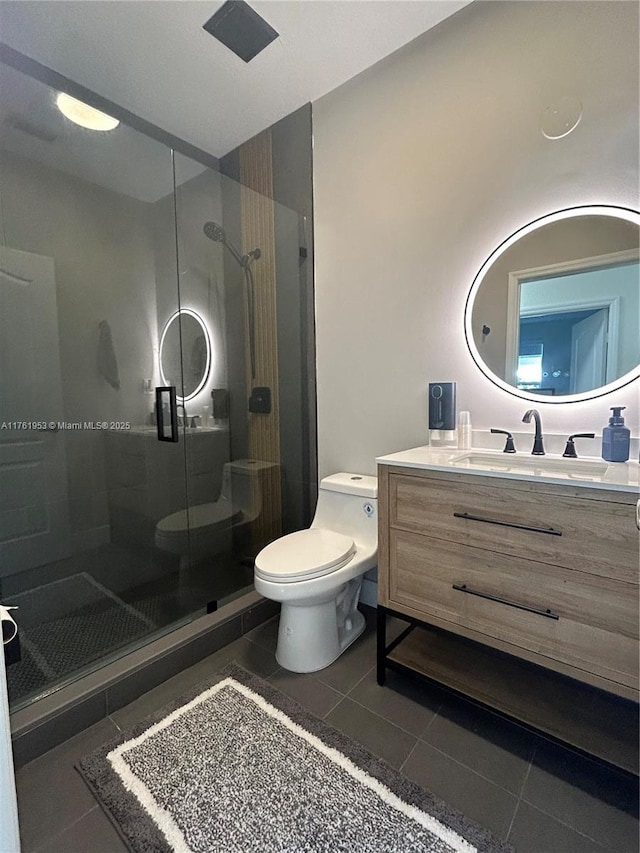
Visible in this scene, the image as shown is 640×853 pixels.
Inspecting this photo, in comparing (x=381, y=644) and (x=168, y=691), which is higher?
(x=381, y=644)

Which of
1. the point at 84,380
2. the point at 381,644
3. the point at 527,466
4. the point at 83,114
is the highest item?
the point at 83,114

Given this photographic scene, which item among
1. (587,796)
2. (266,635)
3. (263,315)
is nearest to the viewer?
(587,796)

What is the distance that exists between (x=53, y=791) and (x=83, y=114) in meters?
2.71

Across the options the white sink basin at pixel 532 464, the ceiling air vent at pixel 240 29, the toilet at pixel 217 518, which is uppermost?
the ceiling air vent at pixel 240 29

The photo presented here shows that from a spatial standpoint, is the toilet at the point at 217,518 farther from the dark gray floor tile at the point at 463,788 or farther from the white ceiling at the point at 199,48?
the white ceiling at the point at 199,48

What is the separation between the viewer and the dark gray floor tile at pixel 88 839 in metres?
1.00

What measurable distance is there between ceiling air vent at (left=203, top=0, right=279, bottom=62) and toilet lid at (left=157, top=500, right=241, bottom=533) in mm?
2214

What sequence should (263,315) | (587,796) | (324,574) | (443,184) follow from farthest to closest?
(263,315), (443,184), (324,574), (587,796)

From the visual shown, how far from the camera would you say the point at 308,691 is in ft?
4.98

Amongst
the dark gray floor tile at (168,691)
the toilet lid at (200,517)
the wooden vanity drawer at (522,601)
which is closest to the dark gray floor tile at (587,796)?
the wooden vanity drawer at (522,601)

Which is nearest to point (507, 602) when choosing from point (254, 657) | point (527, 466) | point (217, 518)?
point (527, 466)

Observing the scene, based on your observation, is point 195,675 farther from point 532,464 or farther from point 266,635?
point 532,464

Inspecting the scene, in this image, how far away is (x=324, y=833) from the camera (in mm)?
1025

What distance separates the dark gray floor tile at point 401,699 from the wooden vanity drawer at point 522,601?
0.35 m
